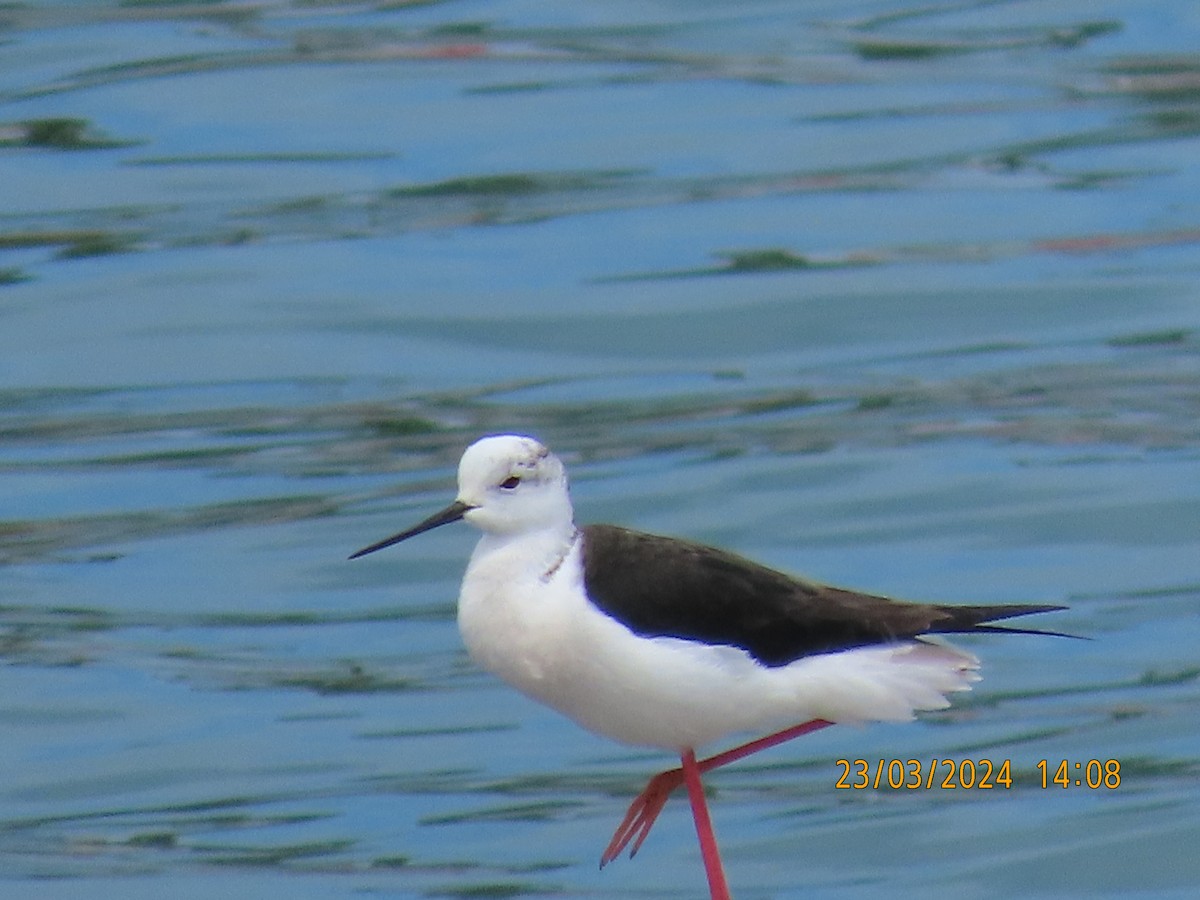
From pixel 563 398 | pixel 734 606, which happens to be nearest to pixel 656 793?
pixel 734 606

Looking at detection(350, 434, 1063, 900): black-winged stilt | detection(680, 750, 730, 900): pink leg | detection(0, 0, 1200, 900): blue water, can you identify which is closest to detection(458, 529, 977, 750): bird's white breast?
detection(350, 434, 1063, 900): black-winged stilt

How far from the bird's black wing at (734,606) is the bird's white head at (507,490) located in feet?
0.52

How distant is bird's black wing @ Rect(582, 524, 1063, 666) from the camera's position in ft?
20.4

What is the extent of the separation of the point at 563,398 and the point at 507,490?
7.71 metres

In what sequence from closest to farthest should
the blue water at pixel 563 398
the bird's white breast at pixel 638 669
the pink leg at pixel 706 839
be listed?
the bird's white breast at pixel 638 669 < the pink leg at pixel 706 839 < the blue water at pixel 563 398

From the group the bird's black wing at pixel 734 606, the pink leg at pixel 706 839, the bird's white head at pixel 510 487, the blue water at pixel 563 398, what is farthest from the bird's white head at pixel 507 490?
the blue water at pixel 563 398

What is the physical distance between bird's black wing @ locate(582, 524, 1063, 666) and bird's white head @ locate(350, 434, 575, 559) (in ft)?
0.52

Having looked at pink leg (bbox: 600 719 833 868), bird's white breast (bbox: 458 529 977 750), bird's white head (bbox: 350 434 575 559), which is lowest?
pink leg (bbox: 600 719 833 868)

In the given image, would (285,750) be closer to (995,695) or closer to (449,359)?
Answer: (995,695)

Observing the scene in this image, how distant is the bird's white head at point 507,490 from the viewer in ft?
20.7

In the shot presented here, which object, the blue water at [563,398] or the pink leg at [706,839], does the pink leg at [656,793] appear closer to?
the pink leg at [706,839]

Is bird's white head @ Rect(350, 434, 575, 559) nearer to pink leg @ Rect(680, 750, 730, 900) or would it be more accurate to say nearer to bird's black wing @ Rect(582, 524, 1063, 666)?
bird's black wing @ Rect(582, 524, 1063, 666)

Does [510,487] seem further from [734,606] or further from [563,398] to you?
[563,398]

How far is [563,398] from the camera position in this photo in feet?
46.1
